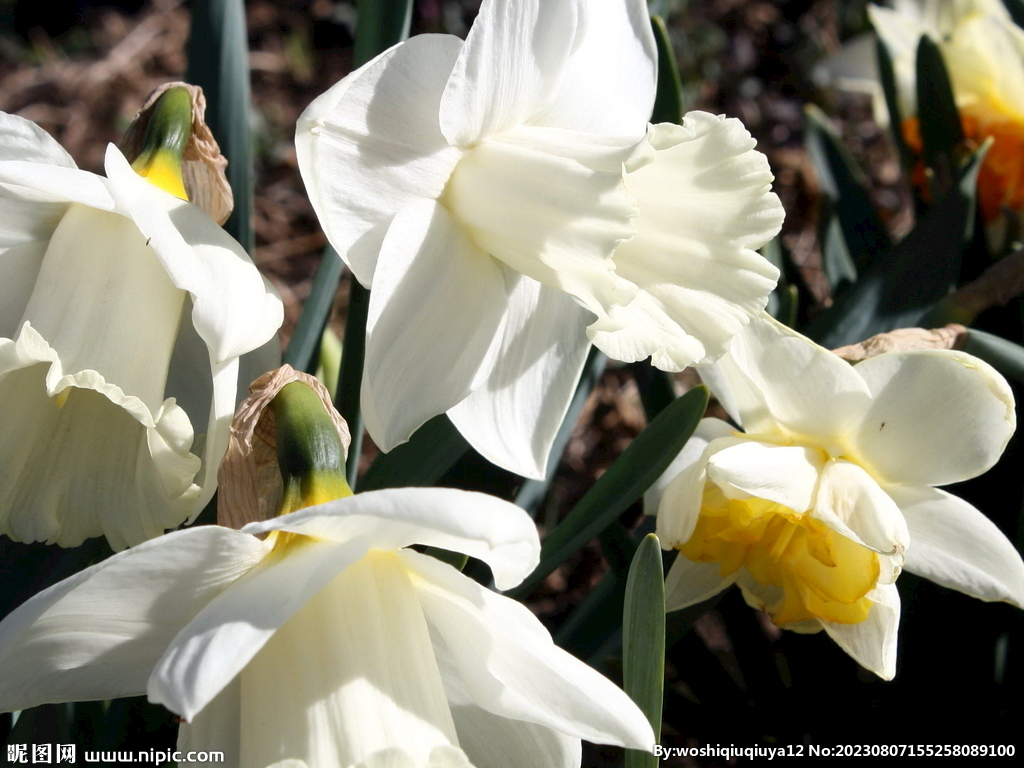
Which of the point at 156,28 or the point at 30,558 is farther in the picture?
the point at 156,28

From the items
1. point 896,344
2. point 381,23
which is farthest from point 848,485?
point 381,23

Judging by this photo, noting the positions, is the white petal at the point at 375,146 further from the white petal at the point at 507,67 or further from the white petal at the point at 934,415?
the white petal at the point at 934,415

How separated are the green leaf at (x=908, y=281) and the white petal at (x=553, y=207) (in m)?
0.47

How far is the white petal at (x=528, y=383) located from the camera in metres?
0.78

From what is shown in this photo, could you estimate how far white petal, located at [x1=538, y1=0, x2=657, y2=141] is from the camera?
2.59 feet

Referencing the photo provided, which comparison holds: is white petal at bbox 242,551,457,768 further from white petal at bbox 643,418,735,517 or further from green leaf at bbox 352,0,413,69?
green leaf at bbox 352,0,413,69

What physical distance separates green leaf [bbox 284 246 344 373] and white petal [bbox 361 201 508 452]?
1.08ft

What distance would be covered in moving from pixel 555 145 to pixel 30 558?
70 centimetres

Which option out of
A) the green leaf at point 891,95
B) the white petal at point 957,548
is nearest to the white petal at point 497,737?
the white petal at point 957,548

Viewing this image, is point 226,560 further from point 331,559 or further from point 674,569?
point 674,569

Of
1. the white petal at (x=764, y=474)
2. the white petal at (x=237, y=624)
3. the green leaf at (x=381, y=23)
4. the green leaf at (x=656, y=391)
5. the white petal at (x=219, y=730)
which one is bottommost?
the green leaf at (x=656, y=391)

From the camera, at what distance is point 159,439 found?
646mm

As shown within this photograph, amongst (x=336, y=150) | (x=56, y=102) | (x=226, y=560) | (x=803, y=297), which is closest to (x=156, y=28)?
(x=56, y=102)

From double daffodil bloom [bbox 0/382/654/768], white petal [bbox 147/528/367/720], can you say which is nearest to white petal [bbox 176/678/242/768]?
double daffodil bloom [bbox 0/382/654/768]
